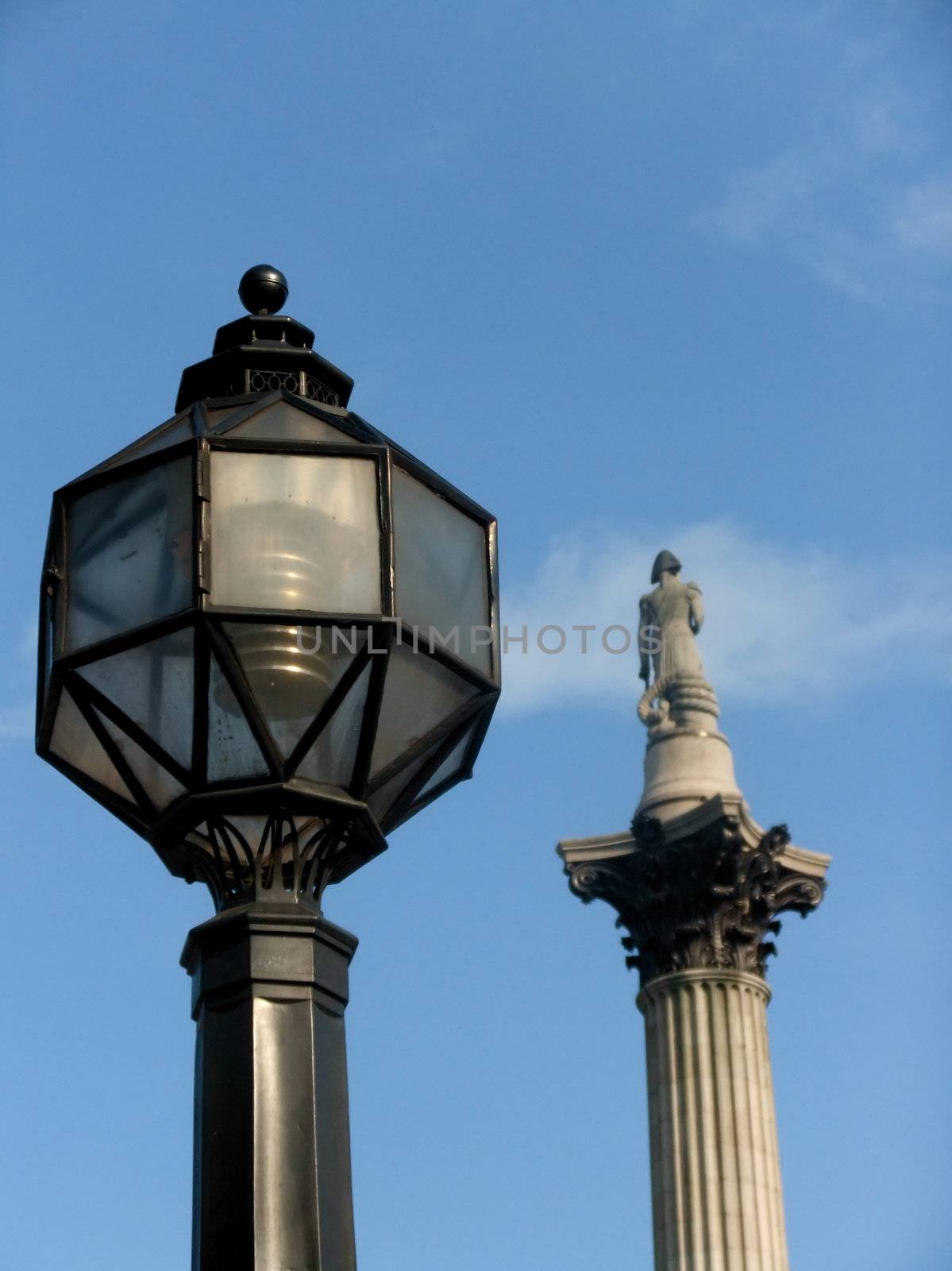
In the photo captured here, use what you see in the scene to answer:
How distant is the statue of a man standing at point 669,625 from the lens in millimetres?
25781

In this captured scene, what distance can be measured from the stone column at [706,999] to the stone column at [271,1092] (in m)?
17.0

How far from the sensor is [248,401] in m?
5.53

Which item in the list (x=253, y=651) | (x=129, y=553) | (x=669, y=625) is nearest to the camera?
(x=253, y=651)

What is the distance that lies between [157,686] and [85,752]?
18.2 inches

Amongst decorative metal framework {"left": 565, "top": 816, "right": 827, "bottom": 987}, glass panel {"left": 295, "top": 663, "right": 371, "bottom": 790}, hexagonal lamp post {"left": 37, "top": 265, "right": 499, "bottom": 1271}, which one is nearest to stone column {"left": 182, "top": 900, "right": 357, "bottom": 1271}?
hexagonal lamp post {"left": 37, "top": 265, "right": 499, "bottom": 1271}

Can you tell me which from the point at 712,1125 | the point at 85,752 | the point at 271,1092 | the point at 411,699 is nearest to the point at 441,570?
the point at 411,699

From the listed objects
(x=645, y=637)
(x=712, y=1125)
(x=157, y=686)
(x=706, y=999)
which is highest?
(x=645, y=637)

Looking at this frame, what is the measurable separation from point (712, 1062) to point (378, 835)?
57.6ft

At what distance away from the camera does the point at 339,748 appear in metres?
5.14

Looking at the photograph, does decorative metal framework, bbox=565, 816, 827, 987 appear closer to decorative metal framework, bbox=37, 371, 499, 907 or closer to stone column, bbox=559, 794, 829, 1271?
stone column, bbox=559, 794, 829, 1271

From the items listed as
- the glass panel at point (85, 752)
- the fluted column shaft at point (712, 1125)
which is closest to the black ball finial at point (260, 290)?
the glass panel at point (85, 752)

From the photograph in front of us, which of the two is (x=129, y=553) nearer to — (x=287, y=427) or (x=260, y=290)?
(x=287, y=427)

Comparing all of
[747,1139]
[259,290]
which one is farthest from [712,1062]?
[259,290]

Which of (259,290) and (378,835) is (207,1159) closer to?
(378,835)
